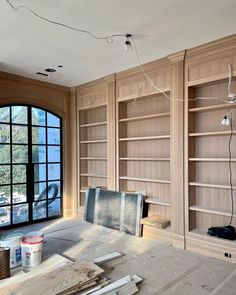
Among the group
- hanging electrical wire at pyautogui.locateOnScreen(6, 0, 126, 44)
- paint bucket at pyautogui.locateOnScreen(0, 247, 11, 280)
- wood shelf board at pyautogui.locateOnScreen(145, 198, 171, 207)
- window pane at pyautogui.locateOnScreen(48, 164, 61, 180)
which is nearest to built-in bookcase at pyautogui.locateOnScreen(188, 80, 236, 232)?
wood shelf board at pyautogui.locateOnScreen(145, 198, 171, 207)

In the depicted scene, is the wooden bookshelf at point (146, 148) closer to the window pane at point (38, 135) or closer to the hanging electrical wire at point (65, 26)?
the hanging electrical wire at point (65, 26)

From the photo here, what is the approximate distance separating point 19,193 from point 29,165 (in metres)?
0.55

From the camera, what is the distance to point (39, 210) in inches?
198

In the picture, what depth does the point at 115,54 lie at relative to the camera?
3639 mm

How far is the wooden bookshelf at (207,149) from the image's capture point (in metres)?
3.25

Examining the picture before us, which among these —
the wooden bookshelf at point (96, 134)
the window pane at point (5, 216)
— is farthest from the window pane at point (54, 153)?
the window pane at point (5, 216)

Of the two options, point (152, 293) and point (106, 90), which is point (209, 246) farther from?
point (106, 90)

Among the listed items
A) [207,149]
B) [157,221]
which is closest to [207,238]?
[157,221]

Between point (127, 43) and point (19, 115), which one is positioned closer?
point (127, 43)

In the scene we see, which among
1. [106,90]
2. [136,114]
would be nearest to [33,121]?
[106,90]

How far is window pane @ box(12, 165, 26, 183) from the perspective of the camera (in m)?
4.65

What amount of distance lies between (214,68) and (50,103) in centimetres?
322

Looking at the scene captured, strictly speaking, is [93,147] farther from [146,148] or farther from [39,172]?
[146,148]

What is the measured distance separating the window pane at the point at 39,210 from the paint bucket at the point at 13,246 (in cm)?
212
